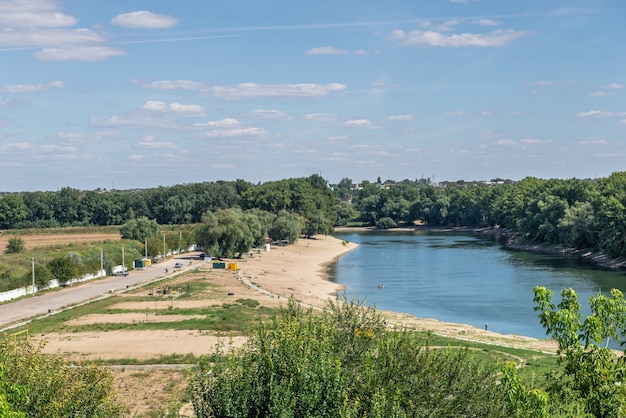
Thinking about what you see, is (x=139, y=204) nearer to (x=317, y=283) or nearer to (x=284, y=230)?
(x=284, y=230)

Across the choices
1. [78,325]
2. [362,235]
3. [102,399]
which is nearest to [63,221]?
[362,235]

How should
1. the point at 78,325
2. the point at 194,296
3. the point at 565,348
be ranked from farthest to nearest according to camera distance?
the point at 194,296, the point at 78,325, the point at 565,348

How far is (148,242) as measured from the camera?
10662 centimetres

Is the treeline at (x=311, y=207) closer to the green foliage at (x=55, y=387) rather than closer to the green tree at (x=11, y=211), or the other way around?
the green tree at (x=11, y=211)

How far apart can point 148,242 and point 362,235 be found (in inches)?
3854

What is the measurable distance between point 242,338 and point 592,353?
31818 millimetres

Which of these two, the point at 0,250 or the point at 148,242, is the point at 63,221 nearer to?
the point at 0,250

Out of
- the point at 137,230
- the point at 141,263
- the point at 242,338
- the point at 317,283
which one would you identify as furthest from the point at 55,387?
the point at 137,230

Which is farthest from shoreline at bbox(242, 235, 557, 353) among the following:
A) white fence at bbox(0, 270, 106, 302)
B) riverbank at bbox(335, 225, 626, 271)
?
riverbank at bbox(335, 225, 626, 271)

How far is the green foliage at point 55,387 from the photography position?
17.4 meters

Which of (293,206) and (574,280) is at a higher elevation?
(293,206)

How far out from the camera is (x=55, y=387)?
60.2 ft

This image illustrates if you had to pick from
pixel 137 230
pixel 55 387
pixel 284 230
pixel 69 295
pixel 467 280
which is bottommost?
pixel 467 280

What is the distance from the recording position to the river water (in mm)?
64312
